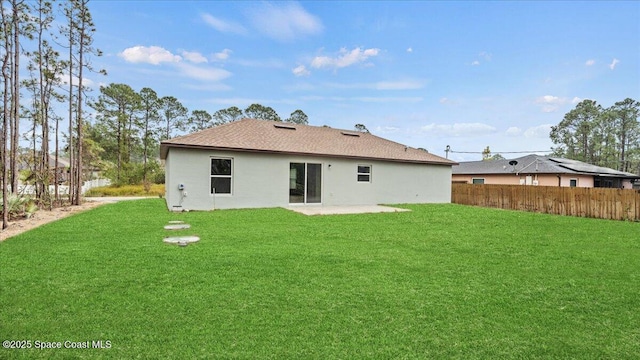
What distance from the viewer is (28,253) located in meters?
4.99

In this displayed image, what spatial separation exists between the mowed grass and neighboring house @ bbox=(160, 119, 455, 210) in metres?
4.72

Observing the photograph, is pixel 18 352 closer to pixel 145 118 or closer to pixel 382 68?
pixel 382 68

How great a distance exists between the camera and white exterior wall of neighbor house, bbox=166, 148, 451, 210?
11.0m

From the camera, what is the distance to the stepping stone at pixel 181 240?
5810mm

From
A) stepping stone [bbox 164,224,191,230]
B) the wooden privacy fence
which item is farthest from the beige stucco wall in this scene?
stepping stone [bbox 164,224,191,230]

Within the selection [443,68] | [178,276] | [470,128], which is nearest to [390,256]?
[178,276]

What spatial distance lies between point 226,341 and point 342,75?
18.8 meters

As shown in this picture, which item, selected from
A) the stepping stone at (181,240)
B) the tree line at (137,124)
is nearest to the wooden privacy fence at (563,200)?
the stepping stone at (181,240)

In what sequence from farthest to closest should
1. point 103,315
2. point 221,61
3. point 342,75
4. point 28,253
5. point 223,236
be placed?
point 342,75 → point 221,61 → point 223,236 → point 28,253 → point 103,315

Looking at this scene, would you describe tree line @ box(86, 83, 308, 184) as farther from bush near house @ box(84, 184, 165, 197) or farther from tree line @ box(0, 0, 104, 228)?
tree line @ box(0, 0, 104, 228)

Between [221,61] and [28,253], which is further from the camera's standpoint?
[221,61]

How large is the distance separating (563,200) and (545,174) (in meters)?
10.9

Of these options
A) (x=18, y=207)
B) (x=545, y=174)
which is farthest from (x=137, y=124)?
(x=545, y=174)

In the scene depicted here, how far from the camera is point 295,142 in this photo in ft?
44.1
